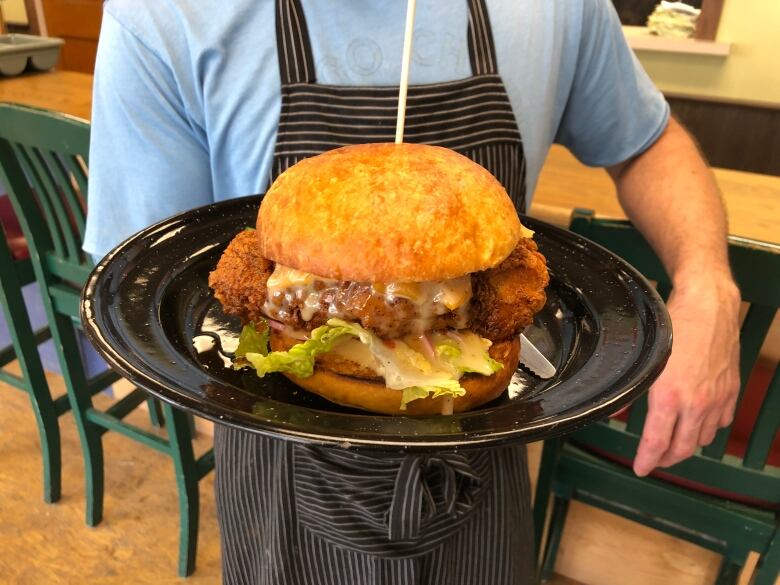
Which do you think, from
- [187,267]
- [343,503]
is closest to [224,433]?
[343,503]

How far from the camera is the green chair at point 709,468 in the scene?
1414 millimetres

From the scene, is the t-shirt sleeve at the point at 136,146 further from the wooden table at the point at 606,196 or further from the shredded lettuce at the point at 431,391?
the wooden table at the point at 606,196

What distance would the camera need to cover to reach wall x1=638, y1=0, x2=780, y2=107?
4.66m

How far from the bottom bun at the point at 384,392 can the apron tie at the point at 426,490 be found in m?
0.31

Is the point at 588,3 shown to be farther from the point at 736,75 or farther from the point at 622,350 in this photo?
the point at 736,75

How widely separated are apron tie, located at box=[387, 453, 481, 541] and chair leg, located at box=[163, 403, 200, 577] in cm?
114

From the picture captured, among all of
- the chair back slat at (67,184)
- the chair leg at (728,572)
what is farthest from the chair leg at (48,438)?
the chair leg at (728,572)

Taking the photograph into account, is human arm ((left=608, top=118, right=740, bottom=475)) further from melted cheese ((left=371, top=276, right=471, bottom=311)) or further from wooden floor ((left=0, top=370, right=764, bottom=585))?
wooden floor ((left=0, top=370, right=764, bottom=585))

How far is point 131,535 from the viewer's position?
7.95 ft

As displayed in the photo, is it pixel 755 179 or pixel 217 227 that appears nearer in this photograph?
pixel 217 227

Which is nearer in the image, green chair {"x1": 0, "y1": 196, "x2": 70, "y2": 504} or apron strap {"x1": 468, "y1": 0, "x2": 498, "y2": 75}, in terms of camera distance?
apron strap {"x1": 468, "y1": 0, "x2": 498, "y2": 75}

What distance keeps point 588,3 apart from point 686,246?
55cm

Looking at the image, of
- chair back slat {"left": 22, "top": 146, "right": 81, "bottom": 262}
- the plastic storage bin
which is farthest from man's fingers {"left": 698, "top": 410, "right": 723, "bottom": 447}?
the plastic storage bin

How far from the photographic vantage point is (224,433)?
1.44 m
